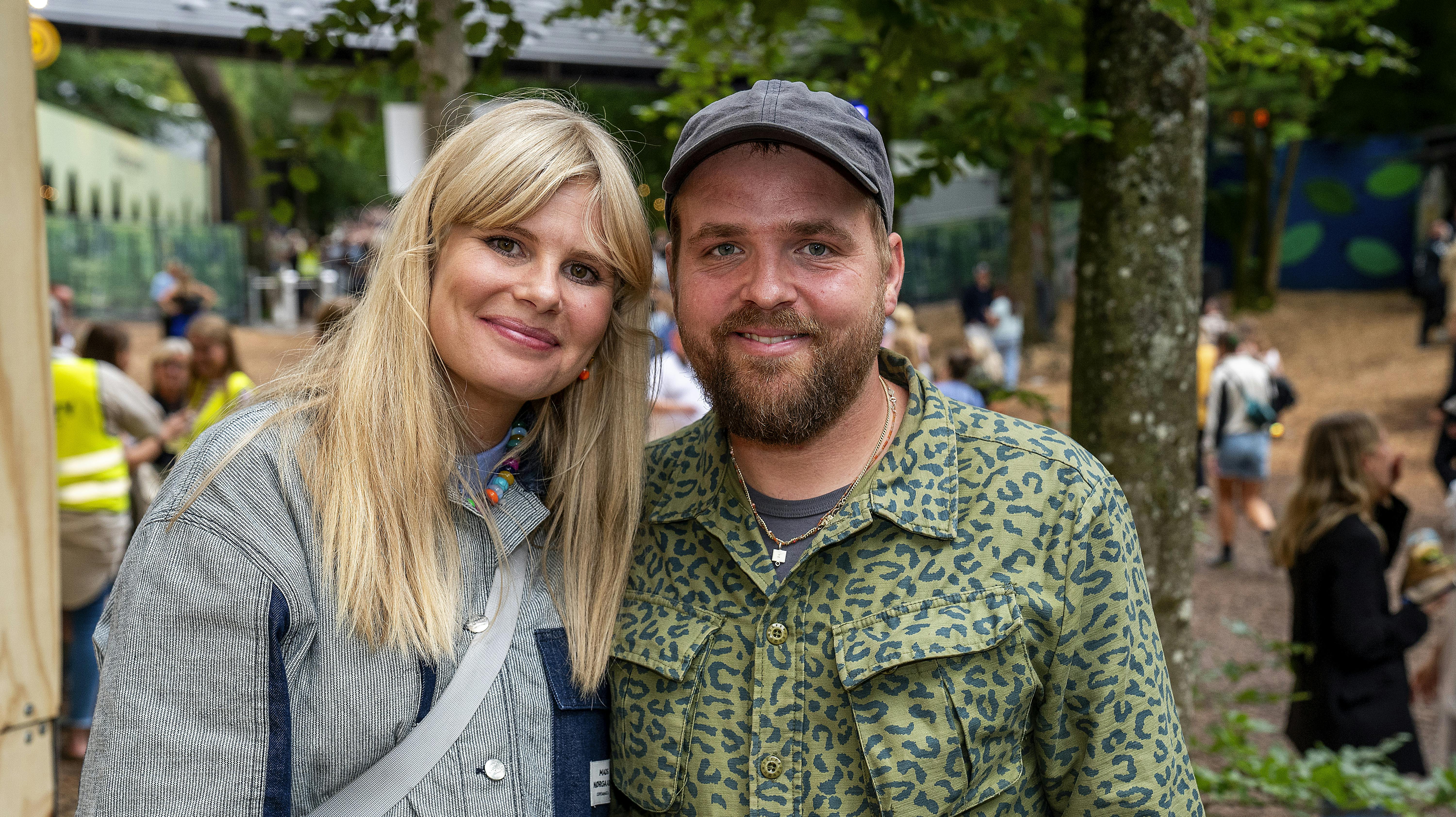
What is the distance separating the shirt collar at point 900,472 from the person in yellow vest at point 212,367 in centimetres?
498

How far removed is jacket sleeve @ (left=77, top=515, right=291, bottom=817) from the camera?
1.64m

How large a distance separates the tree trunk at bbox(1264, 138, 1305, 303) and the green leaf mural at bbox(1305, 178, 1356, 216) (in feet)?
2.03

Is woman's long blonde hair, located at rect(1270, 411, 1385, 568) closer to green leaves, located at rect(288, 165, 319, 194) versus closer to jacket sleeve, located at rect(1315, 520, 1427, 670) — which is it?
jacket sleeve, located at rect(1315, 520, 1427, 670)

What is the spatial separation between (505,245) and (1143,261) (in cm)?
220

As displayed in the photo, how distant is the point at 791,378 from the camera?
2102 mm

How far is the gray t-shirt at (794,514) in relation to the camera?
2156 mm

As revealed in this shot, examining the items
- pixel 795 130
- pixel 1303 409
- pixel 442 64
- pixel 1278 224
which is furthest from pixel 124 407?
pixel 1278 224

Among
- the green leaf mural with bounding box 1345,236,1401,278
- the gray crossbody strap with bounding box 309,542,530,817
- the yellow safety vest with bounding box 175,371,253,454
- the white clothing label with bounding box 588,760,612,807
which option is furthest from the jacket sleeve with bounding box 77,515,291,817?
the green leaf mural with bounding box 1345,236,1401,278

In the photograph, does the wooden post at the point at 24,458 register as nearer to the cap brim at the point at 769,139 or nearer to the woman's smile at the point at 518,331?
the woman's smile at the point at 518,331

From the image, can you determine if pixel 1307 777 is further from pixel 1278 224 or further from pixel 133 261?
pixel 133 261

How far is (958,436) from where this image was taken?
2.20 m

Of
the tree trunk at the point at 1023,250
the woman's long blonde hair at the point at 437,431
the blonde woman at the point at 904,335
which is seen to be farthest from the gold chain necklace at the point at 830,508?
the tree trunk at the point at 1023,250

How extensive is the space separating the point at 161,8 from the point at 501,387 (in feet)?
35.4

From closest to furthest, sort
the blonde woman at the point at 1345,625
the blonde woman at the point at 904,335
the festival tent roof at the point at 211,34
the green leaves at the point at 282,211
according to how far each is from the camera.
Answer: the green leaves at the point at 282,211 → the blonde woman at the point at 1345,625 → the blonde woman at the point at 904,335 → the festival tent roof at the point at 211,34
